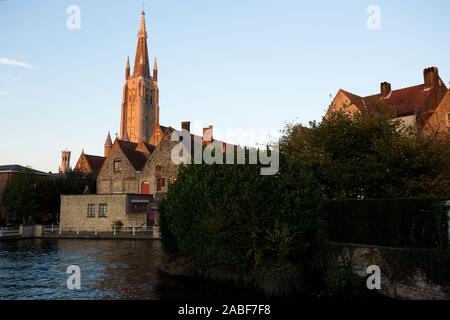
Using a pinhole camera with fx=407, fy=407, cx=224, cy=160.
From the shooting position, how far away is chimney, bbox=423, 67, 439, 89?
4250 cm

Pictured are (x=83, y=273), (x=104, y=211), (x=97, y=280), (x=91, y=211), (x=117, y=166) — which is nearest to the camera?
(x=97, y=280)

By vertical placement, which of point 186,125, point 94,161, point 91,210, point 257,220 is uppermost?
point 186,125

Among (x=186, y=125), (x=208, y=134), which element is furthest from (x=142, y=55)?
(x=186, y=125)

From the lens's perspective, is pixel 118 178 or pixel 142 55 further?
pixel 142 55

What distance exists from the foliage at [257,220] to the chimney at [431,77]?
2929 centimetres

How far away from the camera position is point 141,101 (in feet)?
443

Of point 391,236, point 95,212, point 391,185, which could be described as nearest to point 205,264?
point 391,236

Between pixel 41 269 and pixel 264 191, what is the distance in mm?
13832

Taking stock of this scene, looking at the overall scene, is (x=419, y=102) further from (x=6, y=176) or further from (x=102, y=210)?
(x=6, y=176)

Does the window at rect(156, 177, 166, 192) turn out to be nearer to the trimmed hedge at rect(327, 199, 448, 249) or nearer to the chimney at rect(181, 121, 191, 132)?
the chimney at rect(181, 121, 191, 132)

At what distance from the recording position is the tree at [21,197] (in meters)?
55.5

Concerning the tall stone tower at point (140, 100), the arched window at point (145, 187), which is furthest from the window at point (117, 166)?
the tall stone tower at point (140, 100)

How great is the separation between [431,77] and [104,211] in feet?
131

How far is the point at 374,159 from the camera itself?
956 inches
